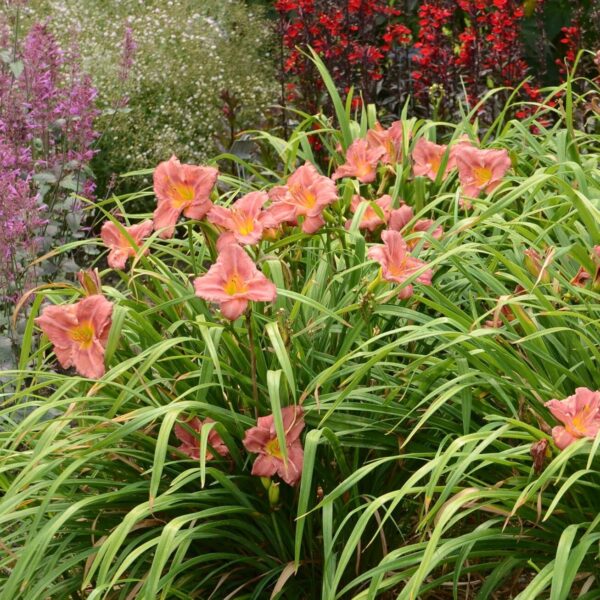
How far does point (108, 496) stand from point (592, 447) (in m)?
0.96

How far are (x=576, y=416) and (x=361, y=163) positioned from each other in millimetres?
1251

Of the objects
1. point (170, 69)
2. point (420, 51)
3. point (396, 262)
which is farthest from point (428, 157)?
point (170, 69)

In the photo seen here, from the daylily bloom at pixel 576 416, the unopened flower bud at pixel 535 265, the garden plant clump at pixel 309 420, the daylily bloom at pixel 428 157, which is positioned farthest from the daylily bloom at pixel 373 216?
the daylily bloom at pixel 576 416

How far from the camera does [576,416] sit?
2.00 meters

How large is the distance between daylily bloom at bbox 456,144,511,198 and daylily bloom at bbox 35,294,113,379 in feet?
3.50

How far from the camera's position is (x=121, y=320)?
2.30m

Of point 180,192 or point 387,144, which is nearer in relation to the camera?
point 180,192

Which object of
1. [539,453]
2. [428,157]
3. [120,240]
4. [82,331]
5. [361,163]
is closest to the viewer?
[539,453]

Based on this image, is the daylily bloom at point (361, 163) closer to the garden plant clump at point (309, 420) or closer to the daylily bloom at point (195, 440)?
the garden plant clump at point (309, 420)

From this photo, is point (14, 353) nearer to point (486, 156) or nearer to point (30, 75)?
point (30, 75)

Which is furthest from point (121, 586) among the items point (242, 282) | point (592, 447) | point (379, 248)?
point (592, 447)

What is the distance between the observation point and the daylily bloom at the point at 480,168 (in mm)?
2883

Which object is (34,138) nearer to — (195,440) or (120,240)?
(120,240)

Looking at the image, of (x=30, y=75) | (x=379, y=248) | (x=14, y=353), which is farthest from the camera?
(x=30, y=75)
